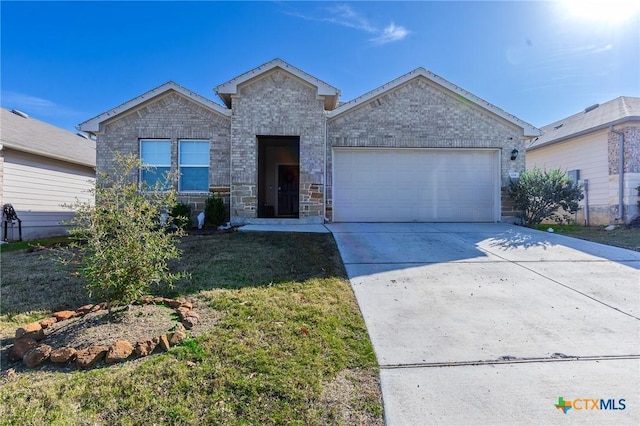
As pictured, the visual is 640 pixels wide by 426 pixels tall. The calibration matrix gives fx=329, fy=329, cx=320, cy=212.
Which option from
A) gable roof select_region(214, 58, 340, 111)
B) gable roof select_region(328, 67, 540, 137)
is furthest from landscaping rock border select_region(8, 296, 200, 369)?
gable roof select_region(328, 67, 540, 137)

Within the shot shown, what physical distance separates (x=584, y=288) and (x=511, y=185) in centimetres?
661

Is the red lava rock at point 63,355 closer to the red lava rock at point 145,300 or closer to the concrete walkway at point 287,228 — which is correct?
the red lava rock at point 145,300

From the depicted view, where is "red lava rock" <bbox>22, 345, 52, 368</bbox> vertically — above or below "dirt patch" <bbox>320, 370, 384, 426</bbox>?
above

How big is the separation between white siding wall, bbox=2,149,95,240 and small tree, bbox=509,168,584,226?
14.1 metres

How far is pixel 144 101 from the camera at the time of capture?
10562 millimetres

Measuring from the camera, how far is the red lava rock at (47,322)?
11.7 feet

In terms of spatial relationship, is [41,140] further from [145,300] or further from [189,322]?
[189,322]

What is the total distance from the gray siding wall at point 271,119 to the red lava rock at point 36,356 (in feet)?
24.9

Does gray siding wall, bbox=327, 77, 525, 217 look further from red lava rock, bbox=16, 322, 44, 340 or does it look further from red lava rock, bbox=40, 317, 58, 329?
red lava rock, bbox=16, 322, 44, 340

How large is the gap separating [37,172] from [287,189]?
9.30 metres

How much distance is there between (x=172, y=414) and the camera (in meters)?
2.29

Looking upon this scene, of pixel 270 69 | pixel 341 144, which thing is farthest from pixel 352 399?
pixel 270 69

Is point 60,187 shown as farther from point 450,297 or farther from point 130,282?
point 450,297

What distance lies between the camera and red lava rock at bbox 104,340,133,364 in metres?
2.88
